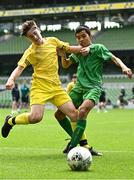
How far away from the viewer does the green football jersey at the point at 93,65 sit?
10.2m

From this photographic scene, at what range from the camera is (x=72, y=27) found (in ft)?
182

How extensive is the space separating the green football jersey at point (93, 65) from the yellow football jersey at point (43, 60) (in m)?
0.43

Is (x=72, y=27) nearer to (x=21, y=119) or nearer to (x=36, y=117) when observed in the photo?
(x=21, y=119)

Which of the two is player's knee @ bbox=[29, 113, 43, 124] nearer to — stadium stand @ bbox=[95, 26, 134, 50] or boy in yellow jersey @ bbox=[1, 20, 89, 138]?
boy in yellow jersey @ bbox=[1, 20, 89, 138]

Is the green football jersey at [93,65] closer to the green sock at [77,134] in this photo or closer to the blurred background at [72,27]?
the green sock at [77,134]

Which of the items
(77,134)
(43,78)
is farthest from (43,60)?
(77,134)

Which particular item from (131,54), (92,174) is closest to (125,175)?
Answer: (92,174)

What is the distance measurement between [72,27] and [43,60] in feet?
150

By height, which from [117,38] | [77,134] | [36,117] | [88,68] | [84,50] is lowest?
[77,134]

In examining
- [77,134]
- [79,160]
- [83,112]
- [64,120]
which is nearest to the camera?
[79,160]

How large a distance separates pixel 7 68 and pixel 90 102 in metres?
46.8

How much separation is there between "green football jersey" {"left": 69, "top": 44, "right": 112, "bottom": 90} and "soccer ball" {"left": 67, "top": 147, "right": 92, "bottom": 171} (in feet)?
7.06

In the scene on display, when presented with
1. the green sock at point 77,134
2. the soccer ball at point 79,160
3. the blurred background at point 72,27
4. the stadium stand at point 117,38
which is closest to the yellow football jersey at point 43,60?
the green sock at point 77,134

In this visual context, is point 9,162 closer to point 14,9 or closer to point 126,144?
point 126,144
